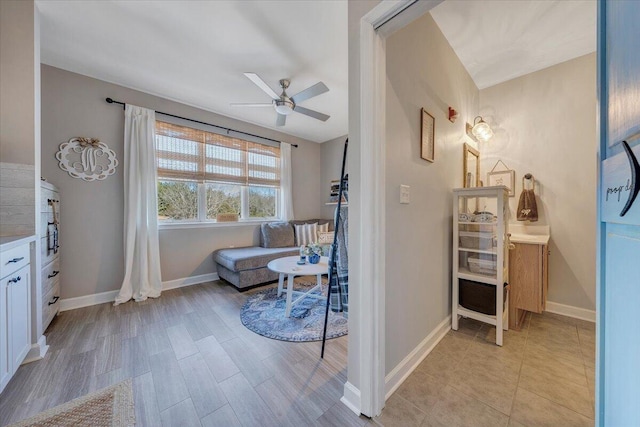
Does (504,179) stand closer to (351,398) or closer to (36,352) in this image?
(351,398)

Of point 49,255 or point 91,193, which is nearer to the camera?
point 49,255

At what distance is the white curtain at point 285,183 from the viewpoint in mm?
4383

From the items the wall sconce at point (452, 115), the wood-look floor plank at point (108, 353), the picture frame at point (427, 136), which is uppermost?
the wall sconce at point (452, 115)

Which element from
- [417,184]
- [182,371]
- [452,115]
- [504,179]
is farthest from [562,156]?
[182,371]

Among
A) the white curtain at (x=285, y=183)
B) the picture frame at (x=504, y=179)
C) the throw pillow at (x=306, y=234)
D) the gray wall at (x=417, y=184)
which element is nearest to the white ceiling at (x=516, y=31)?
the gray wall at (x=417, y=184)

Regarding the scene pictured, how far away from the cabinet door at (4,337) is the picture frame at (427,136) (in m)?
2.76

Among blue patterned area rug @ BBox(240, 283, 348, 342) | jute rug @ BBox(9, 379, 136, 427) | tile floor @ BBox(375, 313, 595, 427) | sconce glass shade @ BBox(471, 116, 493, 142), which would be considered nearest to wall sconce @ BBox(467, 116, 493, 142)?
sconce glass shade @ BBox(471, 116, 493, 142)

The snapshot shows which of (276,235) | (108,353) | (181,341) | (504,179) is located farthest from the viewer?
(276,235)

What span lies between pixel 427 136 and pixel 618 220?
1.40 metres

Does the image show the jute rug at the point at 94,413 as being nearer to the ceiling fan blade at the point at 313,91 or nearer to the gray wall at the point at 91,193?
the gray wall at the point at 91,193

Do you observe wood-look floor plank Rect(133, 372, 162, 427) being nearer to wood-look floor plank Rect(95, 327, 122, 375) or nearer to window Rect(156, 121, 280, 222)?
wood-look floor plank Rect(95, 327, 122, 375)

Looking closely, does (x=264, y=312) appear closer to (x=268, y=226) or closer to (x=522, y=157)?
(x=268, y=226)

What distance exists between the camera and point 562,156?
2.40 m

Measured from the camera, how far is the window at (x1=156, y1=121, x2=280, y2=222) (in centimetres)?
324
